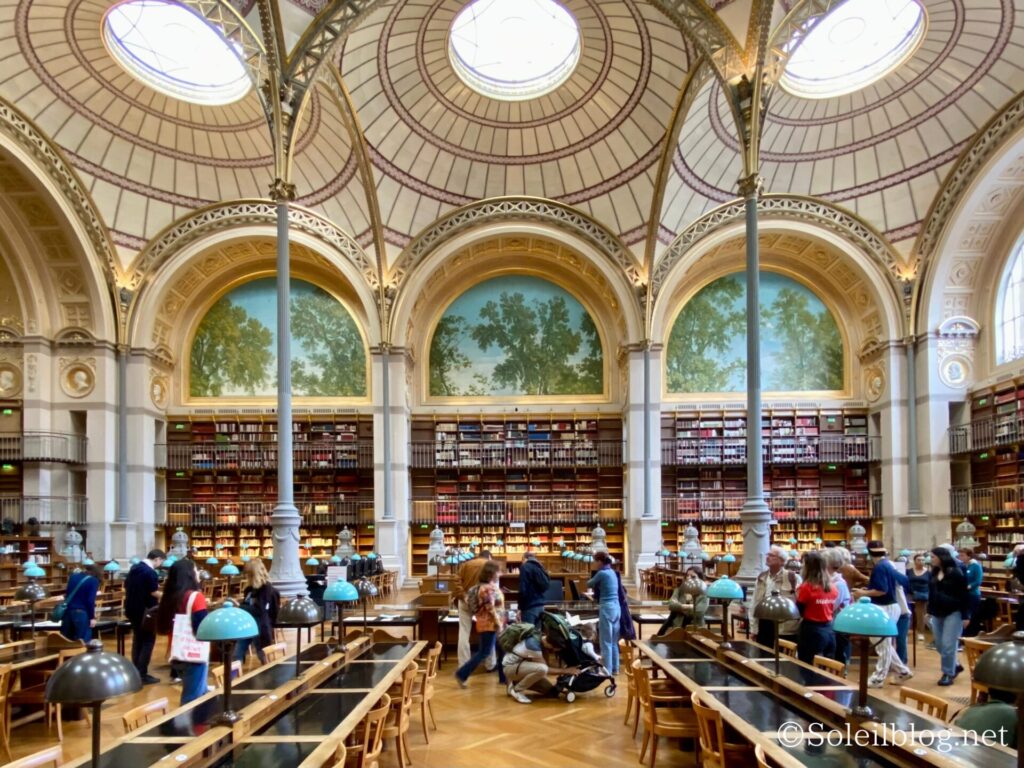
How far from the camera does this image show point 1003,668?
2.71m

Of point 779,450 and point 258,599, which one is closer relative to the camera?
point 258,599

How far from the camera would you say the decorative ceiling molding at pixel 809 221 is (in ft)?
67.2

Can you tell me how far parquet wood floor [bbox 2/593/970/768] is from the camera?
6176 millimetres

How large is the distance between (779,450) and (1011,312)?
639cm

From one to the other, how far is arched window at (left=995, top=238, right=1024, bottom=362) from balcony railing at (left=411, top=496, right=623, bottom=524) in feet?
32.9

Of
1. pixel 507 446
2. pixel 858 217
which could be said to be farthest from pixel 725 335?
pixel 507 446

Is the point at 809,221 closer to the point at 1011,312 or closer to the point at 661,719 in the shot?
the point at 1011,312

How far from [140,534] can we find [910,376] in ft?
64.6

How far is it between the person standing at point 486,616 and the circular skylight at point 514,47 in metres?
14.2

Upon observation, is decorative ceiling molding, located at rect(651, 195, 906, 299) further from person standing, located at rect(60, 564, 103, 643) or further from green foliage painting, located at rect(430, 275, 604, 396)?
person standing, located at rect(60, 564, 103, 643)

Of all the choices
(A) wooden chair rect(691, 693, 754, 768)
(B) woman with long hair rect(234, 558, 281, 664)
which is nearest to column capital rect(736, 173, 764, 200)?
(B) woman with long hair rect(234, 558, 281, 664)

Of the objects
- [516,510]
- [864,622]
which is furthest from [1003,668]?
[516,510]

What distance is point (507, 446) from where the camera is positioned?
2231 centimetres

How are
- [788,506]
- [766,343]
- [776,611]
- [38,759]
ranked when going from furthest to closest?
[766,343], [788,506], [776,611], [38,759]
